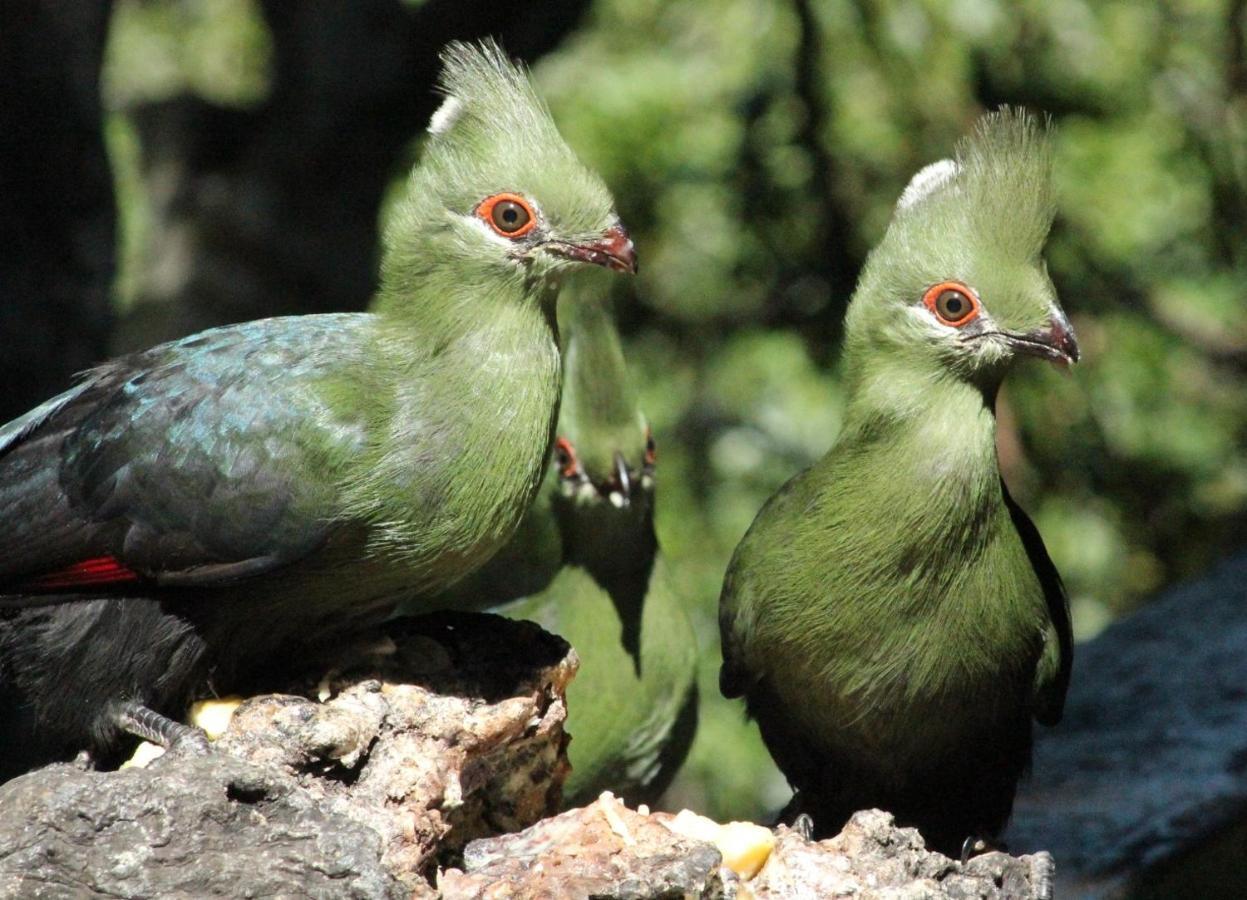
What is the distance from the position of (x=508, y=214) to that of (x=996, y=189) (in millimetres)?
1135

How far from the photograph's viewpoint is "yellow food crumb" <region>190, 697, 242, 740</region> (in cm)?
348

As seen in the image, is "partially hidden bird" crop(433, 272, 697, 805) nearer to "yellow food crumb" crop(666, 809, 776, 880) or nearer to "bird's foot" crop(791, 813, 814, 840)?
"bird's foot" crop(791, 813, 814, 840)

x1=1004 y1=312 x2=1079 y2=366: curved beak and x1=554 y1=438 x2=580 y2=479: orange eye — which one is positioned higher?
x1=1004 y1=312 x2=1079 y2=366: curved beak

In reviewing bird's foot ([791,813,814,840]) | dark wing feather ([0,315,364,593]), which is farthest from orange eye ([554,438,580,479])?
dark wing feather ([0,315,364,593])

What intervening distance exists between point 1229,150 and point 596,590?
12.0 feet

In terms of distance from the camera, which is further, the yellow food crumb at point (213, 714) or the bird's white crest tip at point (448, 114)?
the bird's white crest tip at point (448, 114)

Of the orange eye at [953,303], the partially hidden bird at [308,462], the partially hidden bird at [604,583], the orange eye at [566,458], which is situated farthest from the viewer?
the orange eye at [566,458]

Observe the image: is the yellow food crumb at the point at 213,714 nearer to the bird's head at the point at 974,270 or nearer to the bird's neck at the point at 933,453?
the bird's neck at the point at 933,453

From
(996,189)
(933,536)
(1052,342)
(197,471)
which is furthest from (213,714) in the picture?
(996,189)

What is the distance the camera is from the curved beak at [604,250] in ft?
11.8

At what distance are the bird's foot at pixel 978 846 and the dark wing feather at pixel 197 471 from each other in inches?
69.7

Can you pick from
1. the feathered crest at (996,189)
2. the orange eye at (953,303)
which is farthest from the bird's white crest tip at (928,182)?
the orange eye at (953,303)

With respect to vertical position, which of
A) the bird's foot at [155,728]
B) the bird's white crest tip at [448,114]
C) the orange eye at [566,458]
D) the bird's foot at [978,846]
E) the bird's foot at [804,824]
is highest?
the bird's white crest tip at [448,114]

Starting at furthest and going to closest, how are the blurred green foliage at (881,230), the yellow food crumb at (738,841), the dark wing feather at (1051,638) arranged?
1. the blurred green foliage at (881,230)
2. the dark wing feather at (1051,638)
3. the yellow food crumb at (738,841)
